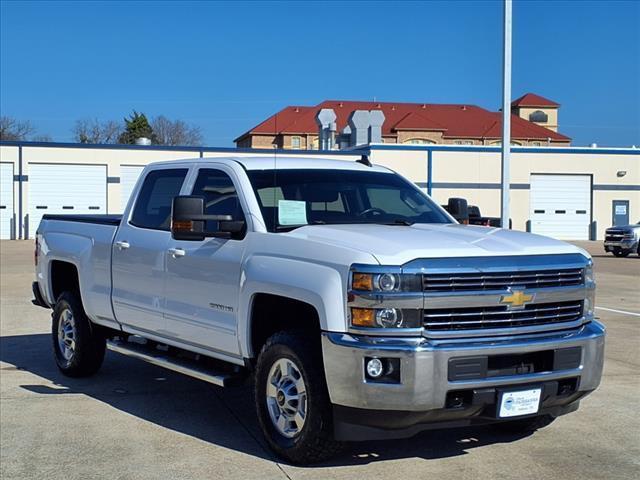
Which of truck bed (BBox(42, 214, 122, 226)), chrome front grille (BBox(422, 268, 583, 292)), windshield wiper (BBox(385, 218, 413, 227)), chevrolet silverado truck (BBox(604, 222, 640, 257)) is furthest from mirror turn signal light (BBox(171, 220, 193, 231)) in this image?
chevrolet silverado truck (BBox(604, 222, 640, 257))

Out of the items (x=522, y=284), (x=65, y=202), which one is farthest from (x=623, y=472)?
(x=65, y=202)

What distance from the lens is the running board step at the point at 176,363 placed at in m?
6.04

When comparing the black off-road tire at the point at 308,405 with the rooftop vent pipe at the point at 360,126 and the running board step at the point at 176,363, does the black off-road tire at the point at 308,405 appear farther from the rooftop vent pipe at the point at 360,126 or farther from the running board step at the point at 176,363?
the rooftop vent pipe at the point at 360,126

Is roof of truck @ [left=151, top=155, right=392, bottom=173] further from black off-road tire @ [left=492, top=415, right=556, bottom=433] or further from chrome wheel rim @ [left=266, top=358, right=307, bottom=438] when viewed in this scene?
black off-road tire @ [left=492, top=415, right=556, bottom=433]

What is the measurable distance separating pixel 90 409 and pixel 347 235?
3.04 metres

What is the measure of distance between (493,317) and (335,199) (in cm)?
187

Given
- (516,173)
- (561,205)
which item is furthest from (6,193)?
(561,205)

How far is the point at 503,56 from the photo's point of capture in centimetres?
1603

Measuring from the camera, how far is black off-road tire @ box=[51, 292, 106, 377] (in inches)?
318

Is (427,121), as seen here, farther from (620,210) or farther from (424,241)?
(424,241)

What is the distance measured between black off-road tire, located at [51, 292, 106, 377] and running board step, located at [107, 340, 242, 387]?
0.49 metres

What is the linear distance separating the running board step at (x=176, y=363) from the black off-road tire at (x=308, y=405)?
1.63 ft

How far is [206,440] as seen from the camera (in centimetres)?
613

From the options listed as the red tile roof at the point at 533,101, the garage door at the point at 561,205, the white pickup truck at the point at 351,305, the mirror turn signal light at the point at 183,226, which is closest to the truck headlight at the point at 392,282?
the white pickup truck at the point at 351,305
